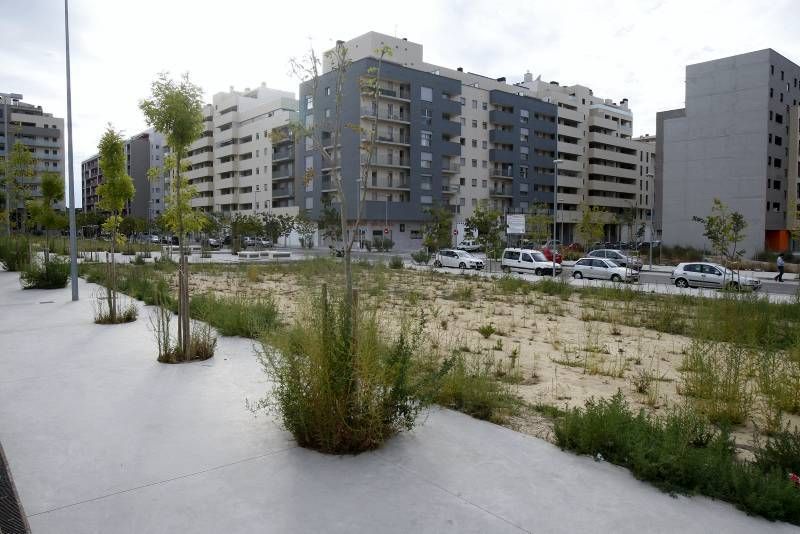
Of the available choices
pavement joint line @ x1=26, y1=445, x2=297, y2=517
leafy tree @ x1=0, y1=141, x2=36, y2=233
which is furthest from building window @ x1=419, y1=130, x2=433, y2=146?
pavement joint line @ x1=26, y1=445, x2=297, y2=517

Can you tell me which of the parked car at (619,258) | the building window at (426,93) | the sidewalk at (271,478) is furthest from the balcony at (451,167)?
the sidewalk at (271,478)

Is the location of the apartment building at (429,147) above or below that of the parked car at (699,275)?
above

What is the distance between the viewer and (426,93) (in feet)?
236

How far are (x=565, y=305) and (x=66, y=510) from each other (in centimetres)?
1632

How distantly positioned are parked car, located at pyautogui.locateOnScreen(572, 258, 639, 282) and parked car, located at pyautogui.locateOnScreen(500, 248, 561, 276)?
2353 millimetres

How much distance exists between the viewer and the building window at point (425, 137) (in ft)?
235

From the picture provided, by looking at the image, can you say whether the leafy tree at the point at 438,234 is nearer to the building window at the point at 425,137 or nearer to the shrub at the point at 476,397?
the building window at the point at 425,137

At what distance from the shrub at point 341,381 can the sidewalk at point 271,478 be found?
0.64 ft

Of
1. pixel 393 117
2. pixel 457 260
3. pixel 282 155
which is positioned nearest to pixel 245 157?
pixel 282 155

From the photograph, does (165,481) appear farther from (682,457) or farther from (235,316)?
(235,316)

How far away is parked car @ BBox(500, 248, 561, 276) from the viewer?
118 ft

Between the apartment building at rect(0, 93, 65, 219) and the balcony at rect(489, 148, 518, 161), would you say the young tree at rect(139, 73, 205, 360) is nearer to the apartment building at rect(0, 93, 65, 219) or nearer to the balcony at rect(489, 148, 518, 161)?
the balcony at rect(489, 148, 518, 161)

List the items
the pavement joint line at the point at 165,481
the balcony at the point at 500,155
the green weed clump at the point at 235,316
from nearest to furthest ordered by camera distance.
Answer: the pavement joint line at the point at 165,481 → the green weed clump at the point at 235,316 → the balcony at the point at 500,155

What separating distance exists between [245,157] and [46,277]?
7893 centimetres
